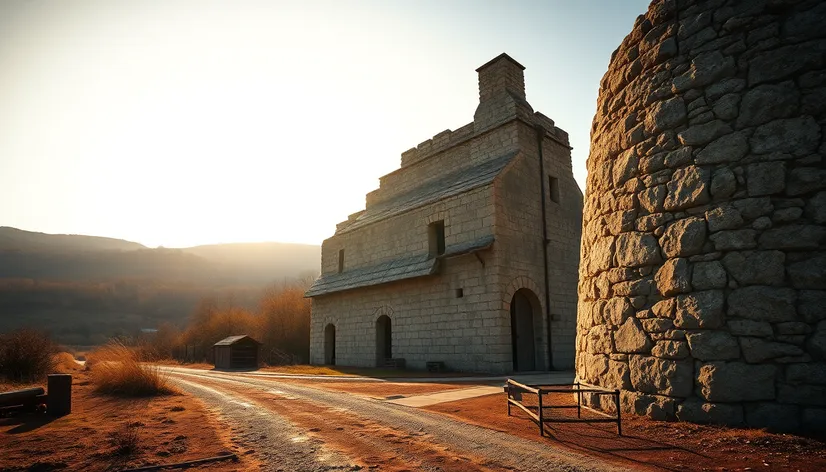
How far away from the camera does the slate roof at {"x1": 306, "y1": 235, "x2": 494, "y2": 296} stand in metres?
15.1

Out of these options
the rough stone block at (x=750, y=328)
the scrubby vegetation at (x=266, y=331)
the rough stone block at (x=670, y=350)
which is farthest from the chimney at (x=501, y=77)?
the scrubby vegetation at (x=266, y=331)

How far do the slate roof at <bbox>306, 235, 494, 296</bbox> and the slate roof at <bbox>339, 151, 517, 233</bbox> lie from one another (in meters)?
2.10

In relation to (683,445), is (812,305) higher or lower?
higher

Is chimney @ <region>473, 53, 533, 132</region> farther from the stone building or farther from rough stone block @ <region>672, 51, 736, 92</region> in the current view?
rough stone block @ <region>672, 51, 736, 92</region>

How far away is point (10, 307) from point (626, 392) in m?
81.3

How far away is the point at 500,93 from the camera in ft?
56.7

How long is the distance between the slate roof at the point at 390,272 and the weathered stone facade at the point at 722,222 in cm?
828

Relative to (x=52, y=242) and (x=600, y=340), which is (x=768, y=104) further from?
(x=52, y=242)

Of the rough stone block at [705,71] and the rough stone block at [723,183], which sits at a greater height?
the rough stone block at [705,71]

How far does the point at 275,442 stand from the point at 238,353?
18.4m

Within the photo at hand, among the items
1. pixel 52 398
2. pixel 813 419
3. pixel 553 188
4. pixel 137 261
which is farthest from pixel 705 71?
pixel 137 261

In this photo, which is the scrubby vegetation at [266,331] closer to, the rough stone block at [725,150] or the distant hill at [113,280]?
the distant hill at [113,280]

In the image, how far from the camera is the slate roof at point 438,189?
625 inches

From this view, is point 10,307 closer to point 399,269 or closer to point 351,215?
point 351,215
